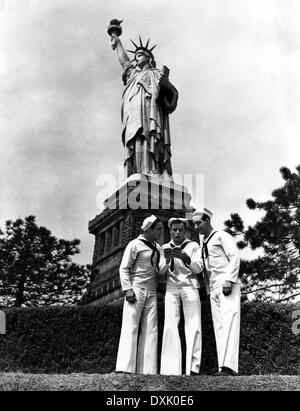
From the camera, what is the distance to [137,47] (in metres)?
16.1

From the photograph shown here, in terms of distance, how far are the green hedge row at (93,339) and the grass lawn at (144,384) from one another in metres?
2.31

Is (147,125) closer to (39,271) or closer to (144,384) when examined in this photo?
(39,271)

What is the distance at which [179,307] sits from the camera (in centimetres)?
699

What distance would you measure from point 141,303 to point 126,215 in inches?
226

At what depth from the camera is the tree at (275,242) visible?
58.0 feet

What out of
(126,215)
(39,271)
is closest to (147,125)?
(126,215)

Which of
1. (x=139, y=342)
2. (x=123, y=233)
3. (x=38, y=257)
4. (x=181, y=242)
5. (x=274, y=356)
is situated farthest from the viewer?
(x=38, y=257)

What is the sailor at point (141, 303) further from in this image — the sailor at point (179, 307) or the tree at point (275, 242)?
the tree at point (275, 242)

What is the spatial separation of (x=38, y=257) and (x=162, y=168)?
21.5 ft

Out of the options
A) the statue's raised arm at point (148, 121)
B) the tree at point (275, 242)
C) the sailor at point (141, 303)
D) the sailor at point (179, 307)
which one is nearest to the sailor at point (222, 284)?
the sailor at point (179, 307)
